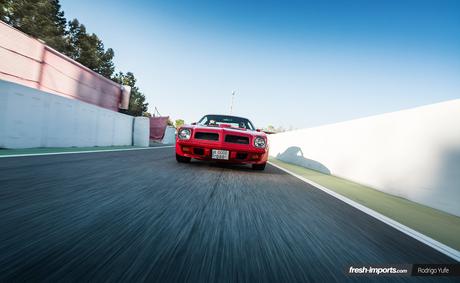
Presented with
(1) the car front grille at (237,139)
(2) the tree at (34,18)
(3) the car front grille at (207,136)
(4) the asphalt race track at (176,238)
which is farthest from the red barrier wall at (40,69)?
(2) the tree at (34,18)

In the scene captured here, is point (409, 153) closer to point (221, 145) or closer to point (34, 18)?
point (221, 145)

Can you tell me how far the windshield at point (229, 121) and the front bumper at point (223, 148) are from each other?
1.67m

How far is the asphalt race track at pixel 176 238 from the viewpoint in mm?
1182

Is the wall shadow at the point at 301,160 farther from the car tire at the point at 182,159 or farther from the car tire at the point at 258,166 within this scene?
the car tire at the point at 182,159

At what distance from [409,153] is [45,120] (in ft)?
27.3

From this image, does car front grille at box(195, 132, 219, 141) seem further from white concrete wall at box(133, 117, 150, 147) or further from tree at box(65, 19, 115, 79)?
tree at box(65, 19, 115, 79)

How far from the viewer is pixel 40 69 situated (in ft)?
39.4

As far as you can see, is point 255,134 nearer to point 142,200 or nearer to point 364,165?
point 364,165

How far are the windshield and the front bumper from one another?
5.47ft

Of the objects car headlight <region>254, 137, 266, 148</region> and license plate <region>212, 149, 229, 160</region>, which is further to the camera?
car headlight <region>254, 137, 266, 148</region>

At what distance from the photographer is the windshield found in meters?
7.64

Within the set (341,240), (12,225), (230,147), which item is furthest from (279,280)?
(230,147)

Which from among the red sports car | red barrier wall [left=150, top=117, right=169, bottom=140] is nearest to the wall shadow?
the red sports car

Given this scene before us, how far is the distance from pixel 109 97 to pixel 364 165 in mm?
17719
